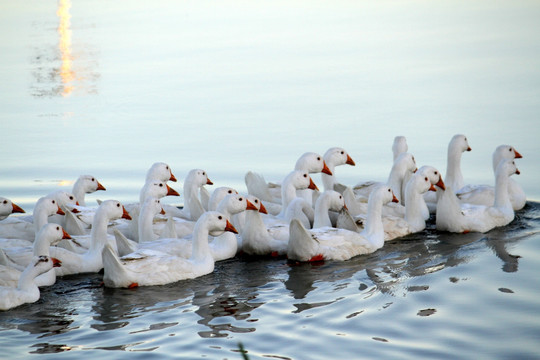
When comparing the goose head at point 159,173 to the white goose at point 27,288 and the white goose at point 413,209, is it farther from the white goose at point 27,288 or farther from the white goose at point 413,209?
the white goose at point 27,288

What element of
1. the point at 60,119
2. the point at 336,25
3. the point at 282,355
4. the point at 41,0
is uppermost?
the point at 41,0

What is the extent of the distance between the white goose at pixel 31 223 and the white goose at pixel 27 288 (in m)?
1.92

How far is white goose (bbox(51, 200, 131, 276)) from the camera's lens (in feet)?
38.6

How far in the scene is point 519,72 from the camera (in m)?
23.2

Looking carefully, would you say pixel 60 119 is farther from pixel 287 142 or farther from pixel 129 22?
pixel 129 22

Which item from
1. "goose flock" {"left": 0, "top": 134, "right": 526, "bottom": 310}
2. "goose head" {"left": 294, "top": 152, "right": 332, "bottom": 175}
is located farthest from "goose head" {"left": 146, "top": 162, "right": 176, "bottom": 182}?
"goose head" {"left": 294, "top": 152, "right": 332, "bottom": 175}

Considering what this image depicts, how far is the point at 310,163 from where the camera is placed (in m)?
14.3

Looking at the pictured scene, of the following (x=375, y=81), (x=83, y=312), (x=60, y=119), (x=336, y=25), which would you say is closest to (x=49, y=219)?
(x=83, y=312)

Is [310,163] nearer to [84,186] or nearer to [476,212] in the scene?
[476,212]

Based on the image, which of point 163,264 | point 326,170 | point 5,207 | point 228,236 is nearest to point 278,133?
point 326,170

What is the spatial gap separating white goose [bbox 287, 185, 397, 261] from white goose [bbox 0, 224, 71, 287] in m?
2.88

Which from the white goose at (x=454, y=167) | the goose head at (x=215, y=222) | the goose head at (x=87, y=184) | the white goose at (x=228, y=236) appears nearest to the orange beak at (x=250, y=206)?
the white goose at (x=228, y=236)

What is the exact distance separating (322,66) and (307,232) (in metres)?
14.2

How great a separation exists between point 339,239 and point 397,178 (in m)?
2.58
